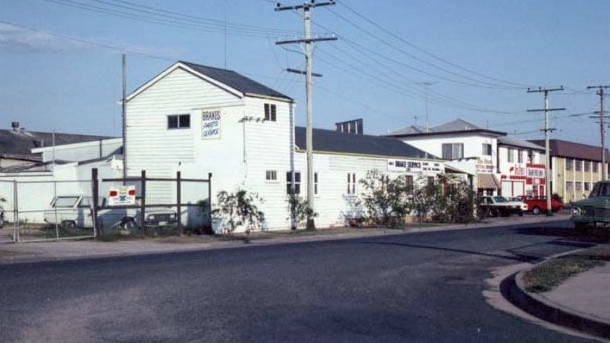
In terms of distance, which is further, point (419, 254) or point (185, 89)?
point (185, 89)

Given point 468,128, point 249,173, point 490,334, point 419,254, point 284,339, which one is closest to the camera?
point 284,339

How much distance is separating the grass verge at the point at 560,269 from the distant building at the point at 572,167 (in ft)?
216

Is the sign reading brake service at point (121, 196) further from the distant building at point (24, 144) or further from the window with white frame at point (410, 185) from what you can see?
the distant building at point (24, 144)

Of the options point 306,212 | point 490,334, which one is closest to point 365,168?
point 306,212

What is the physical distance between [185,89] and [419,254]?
18784mm

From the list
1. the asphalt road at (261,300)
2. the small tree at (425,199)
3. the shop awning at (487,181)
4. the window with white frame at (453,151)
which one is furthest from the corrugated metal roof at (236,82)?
the window with white frame at (453,151)

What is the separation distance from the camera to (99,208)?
94.8ft

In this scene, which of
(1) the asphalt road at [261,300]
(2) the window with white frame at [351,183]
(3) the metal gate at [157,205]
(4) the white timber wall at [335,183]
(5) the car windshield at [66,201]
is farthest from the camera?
(2) the window with white frame at [351,183]

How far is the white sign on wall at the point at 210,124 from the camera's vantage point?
36.6m

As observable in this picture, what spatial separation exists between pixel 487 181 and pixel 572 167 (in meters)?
28.6

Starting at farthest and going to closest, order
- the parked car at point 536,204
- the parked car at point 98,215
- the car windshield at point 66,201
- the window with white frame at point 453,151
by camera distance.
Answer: the window with white frame at point 453,151 < the parked car at point 536,204 < the car windshield at point 66,201 < the parked car at point 98,215

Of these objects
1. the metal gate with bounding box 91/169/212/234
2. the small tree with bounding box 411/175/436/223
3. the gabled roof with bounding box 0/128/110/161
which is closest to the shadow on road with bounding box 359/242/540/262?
the metal gate with bounding box 91/169/212/234

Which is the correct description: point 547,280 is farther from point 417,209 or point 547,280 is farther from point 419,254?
point 417,209

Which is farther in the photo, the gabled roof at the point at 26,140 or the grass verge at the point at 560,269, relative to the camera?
the gabled roof at the point at 26,140
